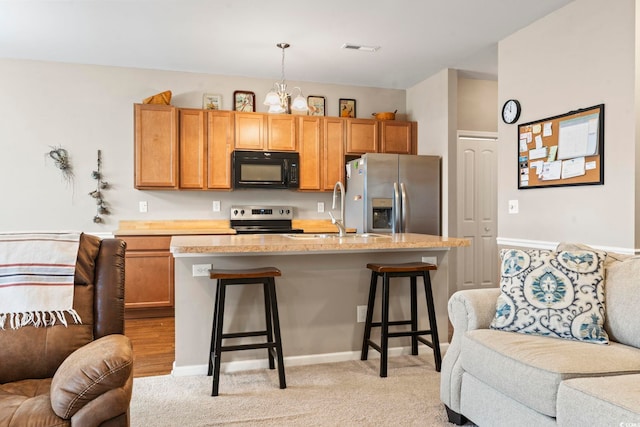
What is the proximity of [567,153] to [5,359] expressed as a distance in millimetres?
3641

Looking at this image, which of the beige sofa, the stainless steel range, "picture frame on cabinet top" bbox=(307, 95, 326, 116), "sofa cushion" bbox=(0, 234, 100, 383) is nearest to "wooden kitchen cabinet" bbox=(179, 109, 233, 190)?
the stainless steel range

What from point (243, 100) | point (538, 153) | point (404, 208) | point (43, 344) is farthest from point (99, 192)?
point (538, 153)

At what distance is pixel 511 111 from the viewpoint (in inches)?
161

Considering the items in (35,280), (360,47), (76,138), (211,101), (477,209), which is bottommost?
(35,280)

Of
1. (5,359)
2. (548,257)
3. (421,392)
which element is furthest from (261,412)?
(548,257)

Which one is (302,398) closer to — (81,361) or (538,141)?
(81,361)

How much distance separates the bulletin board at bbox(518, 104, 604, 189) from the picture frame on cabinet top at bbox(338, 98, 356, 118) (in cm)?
232

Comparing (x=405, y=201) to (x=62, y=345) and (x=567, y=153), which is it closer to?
(x=567, y=153)

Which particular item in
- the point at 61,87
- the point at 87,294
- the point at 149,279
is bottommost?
the point at 149,279

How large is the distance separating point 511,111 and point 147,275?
12.4 feet

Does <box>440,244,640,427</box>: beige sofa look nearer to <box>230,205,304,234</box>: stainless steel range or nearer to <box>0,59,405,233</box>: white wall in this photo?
<box>230,205,304,234</box>: stainless steel range

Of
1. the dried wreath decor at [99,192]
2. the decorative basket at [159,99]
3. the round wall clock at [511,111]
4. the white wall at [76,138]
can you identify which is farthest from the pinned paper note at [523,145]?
the dried wreath decor at [99,192]

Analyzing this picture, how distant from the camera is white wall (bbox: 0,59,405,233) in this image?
486 centimetres

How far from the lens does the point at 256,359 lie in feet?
10.0
